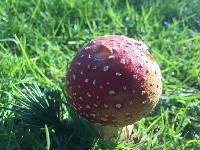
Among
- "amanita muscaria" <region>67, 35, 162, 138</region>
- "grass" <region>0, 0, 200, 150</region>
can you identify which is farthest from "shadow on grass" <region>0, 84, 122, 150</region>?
"amanita muscaria" <region>67, 35, 162, 138</region>

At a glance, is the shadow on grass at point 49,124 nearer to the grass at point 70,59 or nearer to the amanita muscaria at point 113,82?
the grass at point 70,59

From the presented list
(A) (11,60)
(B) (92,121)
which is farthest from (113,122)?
(A) (11,60)

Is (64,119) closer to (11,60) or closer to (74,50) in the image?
(11,60)

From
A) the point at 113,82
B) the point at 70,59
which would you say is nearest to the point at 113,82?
the point at 113,82

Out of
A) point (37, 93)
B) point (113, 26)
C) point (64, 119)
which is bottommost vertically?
point (64, 119)

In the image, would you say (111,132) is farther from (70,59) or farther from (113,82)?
(70,59)

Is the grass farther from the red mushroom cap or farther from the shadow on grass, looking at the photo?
the red mushroom cap

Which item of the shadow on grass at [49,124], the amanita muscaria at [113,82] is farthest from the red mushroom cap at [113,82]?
the shadow on grass at [49,124]
